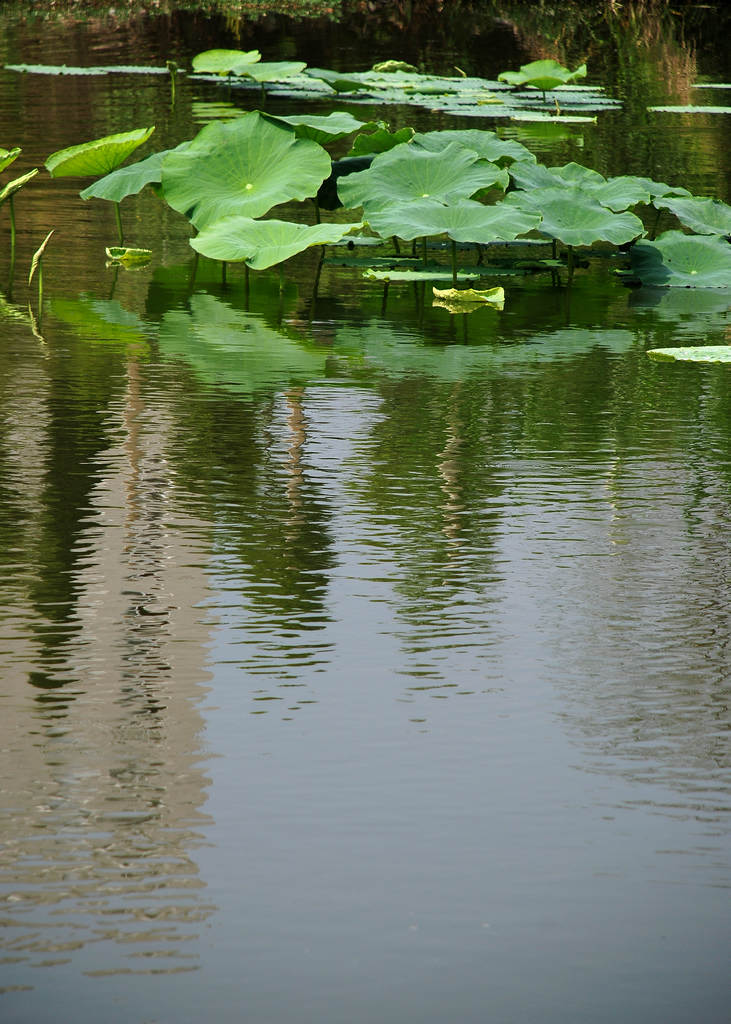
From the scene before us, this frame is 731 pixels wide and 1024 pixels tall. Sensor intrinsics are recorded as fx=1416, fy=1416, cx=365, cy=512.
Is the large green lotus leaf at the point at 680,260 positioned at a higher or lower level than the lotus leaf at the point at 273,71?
lower

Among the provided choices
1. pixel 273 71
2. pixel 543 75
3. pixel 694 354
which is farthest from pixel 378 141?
pixel 543 75

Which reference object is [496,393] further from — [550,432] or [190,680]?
[190,680]

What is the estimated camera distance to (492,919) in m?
1.18

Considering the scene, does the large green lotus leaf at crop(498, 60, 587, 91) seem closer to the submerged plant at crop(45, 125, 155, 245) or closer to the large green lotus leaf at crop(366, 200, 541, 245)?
the submerged plant at crop(45, 125, 155, 245)

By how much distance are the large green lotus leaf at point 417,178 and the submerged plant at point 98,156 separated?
61cm

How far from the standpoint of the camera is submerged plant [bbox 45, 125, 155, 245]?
405 cm

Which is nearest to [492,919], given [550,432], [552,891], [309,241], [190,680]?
[552,891]

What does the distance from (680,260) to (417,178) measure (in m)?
0.77

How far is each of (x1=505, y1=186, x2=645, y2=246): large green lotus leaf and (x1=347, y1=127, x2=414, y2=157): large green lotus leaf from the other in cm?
55

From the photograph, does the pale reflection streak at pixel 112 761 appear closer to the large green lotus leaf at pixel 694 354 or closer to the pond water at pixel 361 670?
the pond water at pixel 361 670

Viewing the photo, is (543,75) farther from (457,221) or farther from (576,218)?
(457,221)

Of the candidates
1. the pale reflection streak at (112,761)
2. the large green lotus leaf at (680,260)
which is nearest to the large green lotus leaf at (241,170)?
the large green lotus leaf at (680,260)

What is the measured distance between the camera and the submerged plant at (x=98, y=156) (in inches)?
160

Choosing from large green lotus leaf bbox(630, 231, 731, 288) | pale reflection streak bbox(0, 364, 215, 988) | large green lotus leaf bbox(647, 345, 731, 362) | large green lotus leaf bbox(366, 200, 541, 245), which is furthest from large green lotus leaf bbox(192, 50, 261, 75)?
pale reflection streak bbox(0, 364, 215, 988)
